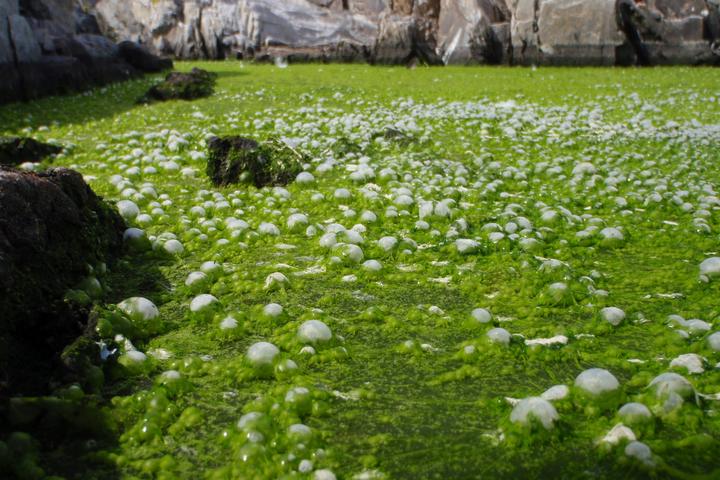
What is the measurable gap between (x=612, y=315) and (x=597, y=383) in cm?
80

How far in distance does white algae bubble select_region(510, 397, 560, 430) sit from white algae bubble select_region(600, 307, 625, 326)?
0.96 m

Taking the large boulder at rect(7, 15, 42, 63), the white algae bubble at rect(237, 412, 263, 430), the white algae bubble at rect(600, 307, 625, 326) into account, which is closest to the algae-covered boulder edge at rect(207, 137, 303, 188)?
the white algae bubble at rect(600, 307, 625, 326)

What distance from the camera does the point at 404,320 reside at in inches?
111

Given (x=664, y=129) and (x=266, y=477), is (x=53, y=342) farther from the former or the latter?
(x=664, y=129)

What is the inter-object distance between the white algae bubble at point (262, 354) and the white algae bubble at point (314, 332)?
18cm

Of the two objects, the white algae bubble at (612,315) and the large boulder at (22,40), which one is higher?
the large boulder at (22,40)

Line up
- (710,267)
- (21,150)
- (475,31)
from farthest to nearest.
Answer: (475,31) < (21,150) < (710,267)

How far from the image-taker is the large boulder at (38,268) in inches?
84.0

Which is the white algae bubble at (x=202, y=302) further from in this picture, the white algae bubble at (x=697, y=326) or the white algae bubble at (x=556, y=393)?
the white algae bubble at (x=697, y=326)

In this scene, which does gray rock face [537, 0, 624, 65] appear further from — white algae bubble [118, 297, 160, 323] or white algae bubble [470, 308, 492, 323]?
white algae bubble [118, 297, 160, 323]

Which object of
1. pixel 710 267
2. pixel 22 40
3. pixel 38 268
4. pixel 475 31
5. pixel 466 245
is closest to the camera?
pixel 38 268

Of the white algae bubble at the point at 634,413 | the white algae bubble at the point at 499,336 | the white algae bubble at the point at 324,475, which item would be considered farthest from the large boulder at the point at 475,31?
the white algae bubble at the point at 324,475

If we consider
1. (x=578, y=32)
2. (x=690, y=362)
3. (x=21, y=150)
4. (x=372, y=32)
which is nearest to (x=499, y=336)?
(x=690, y=362)

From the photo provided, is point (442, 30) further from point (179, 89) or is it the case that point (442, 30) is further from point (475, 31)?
point (179, 89)
